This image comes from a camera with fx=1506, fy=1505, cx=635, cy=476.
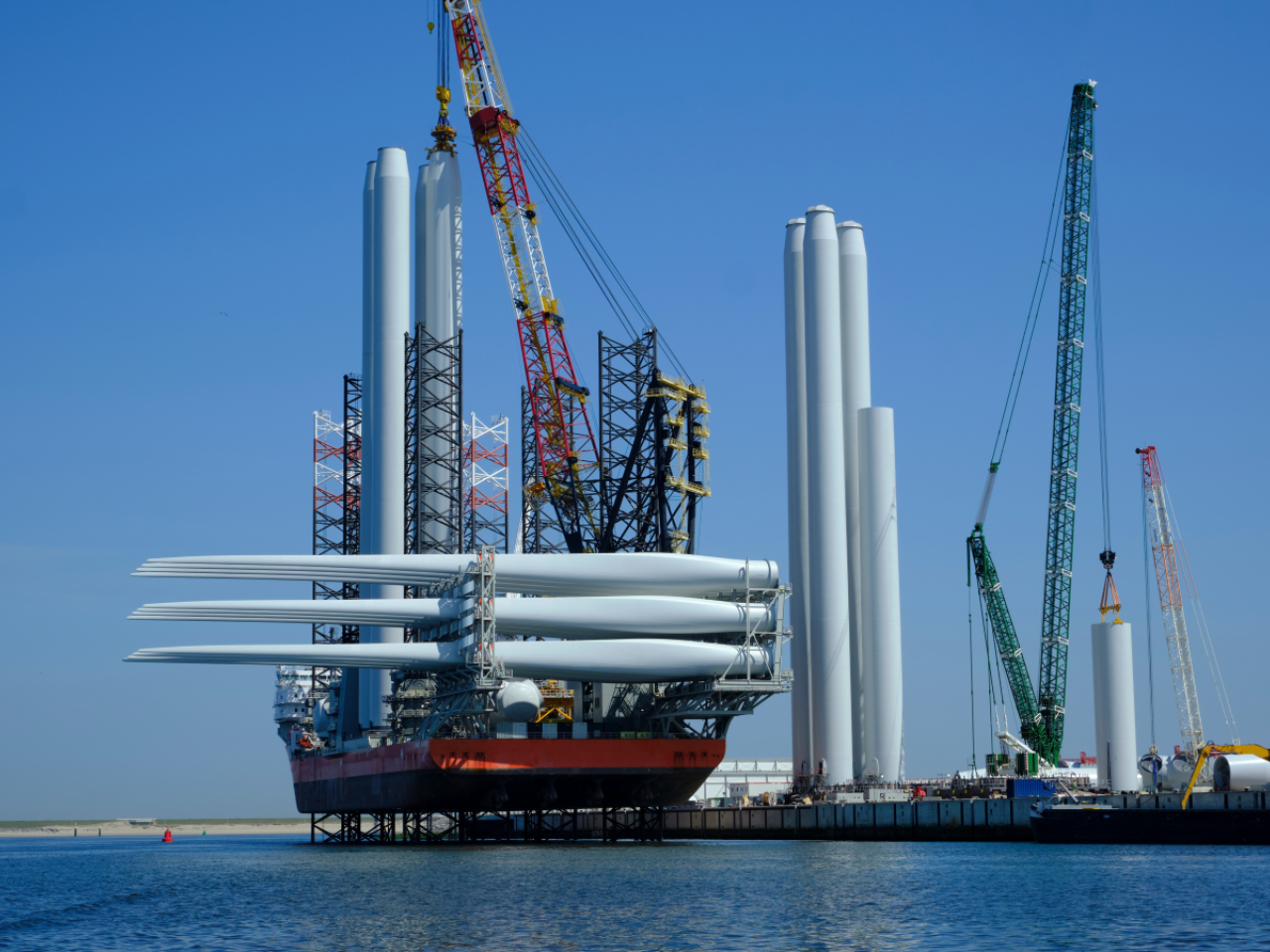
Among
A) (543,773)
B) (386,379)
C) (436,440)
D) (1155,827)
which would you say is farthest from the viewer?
(436,440)

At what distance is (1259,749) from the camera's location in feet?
219

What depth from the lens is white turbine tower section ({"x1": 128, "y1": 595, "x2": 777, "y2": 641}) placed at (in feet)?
226

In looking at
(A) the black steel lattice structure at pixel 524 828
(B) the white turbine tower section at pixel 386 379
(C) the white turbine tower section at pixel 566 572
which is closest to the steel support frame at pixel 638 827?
(A) the black steel lattice structure at pixel 524 828

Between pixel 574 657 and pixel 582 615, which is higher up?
pixel 582 615

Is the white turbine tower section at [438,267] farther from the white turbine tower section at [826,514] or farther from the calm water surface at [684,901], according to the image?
the calm water surface at [684,901]

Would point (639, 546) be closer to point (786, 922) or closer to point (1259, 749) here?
point (1259, 749)

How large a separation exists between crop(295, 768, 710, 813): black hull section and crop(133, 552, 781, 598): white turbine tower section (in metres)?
8.60

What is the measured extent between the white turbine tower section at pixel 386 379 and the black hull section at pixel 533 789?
10815 mm

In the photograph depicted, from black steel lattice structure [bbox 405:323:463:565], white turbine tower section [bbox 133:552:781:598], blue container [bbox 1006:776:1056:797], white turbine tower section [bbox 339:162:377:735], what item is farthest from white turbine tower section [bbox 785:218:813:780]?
white turbine tower section [bbox 339:162:377:735]

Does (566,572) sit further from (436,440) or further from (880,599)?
(880,599)

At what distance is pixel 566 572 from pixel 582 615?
2.21m

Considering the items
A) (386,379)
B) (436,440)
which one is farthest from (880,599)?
(386,379)

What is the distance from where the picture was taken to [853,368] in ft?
277

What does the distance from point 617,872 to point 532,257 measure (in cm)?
4090
